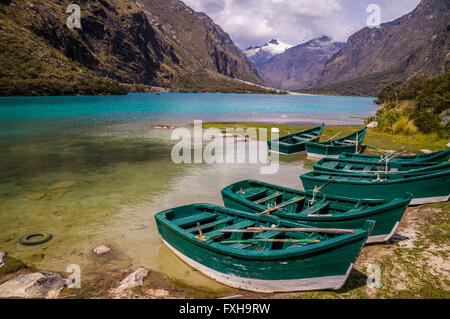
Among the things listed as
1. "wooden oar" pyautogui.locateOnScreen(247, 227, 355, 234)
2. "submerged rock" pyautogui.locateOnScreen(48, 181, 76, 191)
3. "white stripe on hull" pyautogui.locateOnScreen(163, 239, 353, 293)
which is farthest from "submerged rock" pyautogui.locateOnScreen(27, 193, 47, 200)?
"wooden oar" pyautogui.locateOnScreen(247, 227, 355, 234)

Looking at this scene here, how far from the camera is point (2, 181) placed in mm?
16484

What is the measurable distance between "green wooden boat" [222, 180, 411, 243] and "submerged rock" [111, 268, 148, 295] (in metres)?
3.91

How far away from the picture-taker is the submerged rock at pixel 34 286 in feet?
23.1

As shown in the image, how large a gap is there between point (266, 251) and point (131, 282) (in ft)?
12.4

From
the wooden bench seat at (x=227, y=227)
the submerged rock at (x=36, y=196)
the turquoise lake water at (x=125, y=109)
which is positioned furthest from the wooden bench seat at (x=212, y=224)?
the turquoise lake water at (x=125, y=109)

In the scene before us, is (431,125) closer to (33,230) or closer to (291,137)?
(291,137)

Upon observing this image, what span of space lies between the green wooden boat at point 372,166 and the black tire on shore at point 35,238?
11931mm

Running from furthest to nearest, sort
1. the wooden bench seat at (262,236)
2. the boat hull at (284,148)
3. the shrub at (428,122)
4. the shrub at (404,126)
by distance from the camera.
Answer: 1. the shrub at (404,126)
2. the shrub at (428,122)
3. the boat hull at (284,148)
4. the wooden bench seat at (262,236)

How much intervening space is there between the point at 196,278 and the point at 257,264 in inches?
85.7

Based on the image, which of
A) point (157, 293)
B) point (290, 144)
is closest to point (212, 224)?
point (157, 293)

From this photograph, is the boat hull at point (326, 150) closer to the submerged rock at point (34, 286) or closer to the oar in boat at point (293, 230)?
the oar in boat at point (293, 230)

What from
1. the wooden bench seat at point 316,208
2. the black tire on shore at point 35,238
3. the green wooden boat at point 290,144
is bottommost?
the black tire on shore at point 35,238

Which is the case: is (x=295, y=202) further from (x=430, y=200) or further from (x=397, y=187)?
(x=430, y=200)
